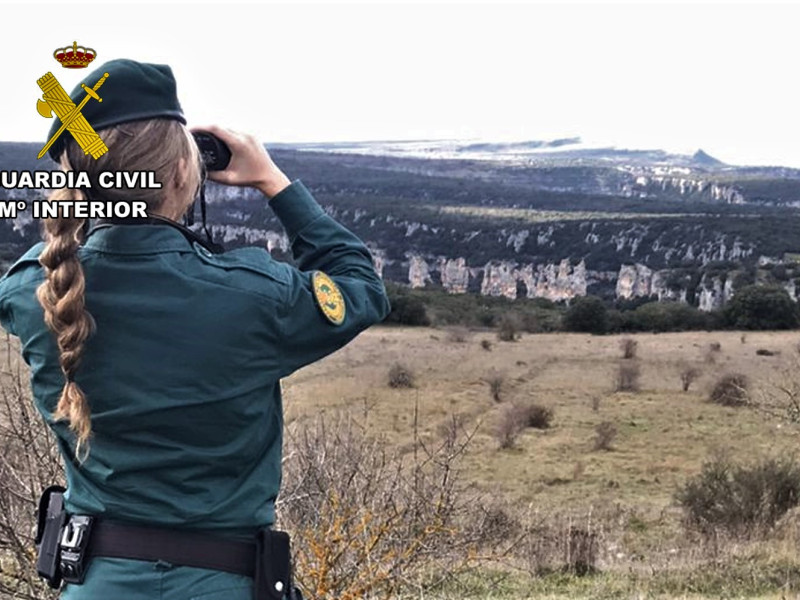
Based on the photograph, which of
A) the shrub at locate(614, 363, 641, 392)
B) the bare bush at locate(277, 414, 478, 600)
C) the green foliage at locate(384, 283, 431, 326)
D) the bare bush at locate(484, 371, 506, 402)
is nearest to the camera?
the bare bush at locate(277, 414, 478, 600)

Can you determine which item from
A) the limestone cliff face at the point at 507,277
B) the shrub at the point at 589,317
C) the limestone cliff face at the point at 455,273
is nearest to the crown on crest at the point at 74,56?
the shrub at the point at 589,317

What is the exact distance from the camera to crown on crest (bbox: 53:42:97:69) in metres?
1.75

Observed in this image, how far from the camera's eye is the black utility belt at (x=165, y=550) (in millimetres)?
1446

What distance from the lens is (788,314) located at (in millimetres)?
51281

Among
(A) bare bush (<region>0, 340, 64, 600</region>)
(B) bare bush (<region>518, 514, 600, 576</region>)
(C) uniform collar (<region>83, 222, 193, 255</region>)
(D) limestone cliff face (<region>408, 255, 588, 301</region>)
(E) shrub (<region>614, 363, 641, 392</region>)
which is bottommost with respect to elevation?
(D) limestone cliff face (<region>408, 255, 588, 301</region>)

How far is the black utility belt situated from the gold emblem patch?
14.7 inches

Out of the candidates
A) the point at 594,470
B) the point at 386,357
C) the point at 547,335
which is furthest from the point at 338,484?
the point at 547,335

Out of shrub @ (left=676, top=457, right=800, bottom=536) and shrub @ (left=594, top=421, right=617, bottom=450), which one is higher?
shrub @ (left=676, top=457, right=800, bottom=536)

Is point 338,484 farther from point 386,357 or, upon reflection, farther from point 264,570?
point 386,357

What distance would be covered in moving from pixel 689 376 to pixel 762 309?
64.3ft

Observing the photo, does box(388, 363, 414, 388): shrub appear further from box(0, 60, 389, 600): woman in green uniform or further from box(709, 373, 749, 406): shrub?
box(0, 60, 389, 600): woman in green uniform

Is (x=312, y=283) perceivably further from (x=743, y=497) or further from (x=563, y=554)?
(x=743, y=497)

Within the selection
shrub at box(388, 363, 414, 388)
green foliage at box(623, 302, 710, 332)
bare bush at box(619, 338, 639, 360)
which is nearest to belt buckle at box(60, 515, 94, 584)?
shrub at box(388, 363, 414, 388)

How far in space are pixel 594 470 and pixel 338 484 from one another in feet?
56.2
